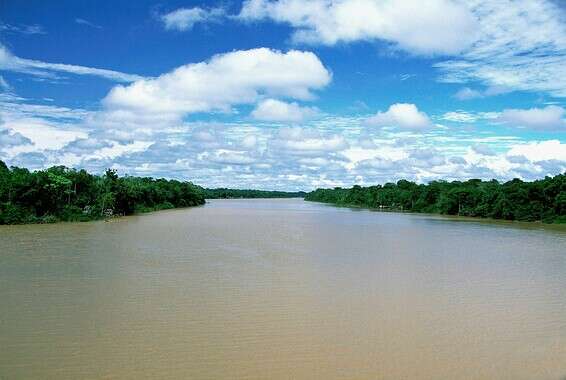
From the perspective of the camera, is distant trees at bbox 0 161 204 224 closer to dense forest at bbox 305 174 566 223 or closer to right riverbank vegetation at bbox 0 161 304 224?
right riverbank vegetation at bbox 0 161 304 224

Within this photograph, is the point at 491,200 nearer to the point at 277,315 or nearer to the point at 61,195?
the point at 61,195

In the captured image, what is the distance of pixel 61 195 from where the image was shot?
85.9 ft

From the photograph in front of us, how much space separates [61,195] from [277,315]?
21944 millimetres

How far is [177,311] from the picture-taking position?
7.77 meters

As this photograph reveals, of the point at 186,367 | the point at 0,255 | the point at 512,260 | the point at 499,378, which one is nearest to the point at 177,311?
the point at 186,367

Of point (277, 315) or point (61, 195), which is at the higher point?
point (61, 195)

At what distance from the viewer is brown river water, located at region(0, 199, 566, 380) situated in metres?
5.60

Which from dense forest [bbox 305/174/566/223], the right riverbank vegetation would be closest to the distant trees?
the right riverbank vegetation

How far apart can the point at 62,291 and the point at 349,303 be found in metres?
5.14

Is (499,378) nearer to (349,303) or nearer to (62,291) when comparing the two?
(349,303)

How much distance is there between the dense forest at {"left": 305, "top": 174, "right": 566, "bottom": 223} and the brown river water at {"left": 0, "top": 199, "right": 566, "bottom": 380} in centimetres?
1789

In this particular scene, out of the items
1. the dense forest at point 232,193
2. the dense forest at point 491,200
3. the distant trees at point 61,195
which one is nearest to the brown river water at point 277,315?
the distant trees at point 61,195

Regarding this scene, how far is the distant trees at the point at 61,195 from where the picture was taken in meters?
23.3

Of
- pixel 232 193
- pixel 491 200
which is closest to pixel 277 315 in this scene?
pixel 491 200
